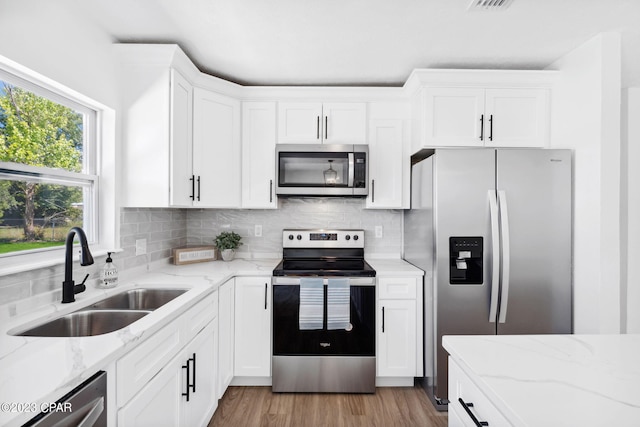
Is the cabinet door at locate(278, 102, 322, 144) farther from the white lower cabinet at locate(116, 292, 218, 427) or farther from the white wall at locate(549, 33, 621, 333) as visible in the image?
the white wall at locate(549, 33, 621, 333)

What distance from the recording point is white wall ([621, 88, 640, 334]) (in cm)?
208

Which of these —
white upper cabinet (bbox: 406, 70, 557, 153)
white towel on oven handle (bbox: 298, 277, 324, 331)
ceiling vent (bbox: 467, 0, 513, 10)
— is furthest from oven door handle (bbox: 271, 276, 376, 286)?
ceiling vent (bbox: 467, 0, 513, 10)

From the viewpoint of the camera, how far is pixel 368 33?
1961 millimetres

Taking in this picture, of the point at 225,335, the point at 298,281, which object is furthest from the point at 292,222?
the point at 225,335

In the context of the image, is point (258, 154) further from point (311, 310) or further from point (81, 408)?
point (81, 408)

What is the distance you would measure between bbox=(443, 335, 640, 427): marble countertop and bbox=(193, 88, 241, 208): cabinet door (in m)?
1.96

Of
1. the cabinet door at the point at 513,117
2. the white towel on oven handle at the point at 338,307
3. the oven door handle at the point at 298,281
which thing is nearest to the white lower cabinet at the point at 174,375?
the oven door handle at the point at 298,281

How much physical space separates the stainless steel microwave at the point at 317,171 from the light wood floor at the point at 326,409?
150 cm

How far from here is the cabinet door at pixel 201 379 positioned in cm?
160

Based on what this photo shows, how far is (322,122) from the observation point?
2631 millimetres

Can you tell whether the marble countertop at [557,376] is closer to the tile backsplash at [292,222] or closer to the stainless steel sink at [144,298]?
the stainless steel sink at [144,298]

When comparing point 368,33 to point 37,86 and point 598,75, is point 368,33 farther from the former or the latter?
point 37,86

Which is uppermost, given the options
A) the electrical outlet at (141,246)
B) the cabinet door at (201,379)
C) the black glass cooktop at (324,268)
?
the electrical outlet at (141,246)

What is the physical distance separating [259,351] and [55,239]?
145cm
